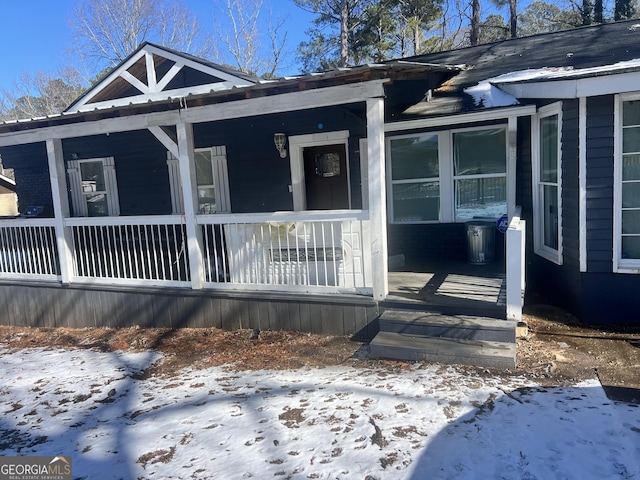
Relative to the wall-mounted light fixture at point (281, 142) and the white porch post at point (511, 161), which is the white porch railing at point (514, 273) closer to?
the white porch post at point (511, 161)

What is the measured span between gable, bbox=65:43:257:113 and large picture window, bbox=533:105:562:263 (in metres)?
5.37

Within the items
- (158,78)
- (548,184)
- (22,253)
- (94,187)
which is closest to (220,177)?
(158,78)

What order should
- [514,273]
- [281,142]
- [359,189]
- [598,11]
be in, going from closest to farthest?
[514,273], [359,189], [281,142], [598,11]

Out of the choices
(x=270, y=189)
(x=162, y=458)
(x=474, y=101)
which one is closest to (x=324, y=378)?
(x=162, y=458)

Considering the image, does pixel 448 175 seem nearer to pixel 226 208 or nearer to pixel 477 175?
pixel 477 175

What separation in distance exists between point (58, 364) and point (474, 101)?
5964 mm

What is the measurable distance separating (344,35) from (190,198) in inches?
705

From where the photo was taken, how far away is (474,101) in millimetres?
6105

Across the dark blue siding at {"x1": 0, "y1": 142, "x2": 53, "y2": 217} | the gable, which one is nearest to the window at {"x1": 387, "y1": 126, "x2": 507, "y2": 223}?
the gable

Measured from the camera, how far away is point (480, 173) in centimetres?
681

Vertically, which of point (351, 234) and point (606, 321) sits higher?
point (351, 234)

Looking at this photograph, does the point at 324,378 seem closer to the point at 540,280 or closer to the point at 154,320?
the point at 154,320

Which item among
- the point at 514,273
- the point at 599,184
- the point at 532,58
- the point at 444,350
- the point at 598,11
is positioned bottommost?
the point at 444,350

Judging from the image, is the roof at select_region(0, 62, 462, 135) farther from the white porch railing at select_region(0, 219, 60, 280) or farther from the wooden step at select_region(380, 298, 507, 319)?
the wooden step at select_region(380, 298, 507, 319)
